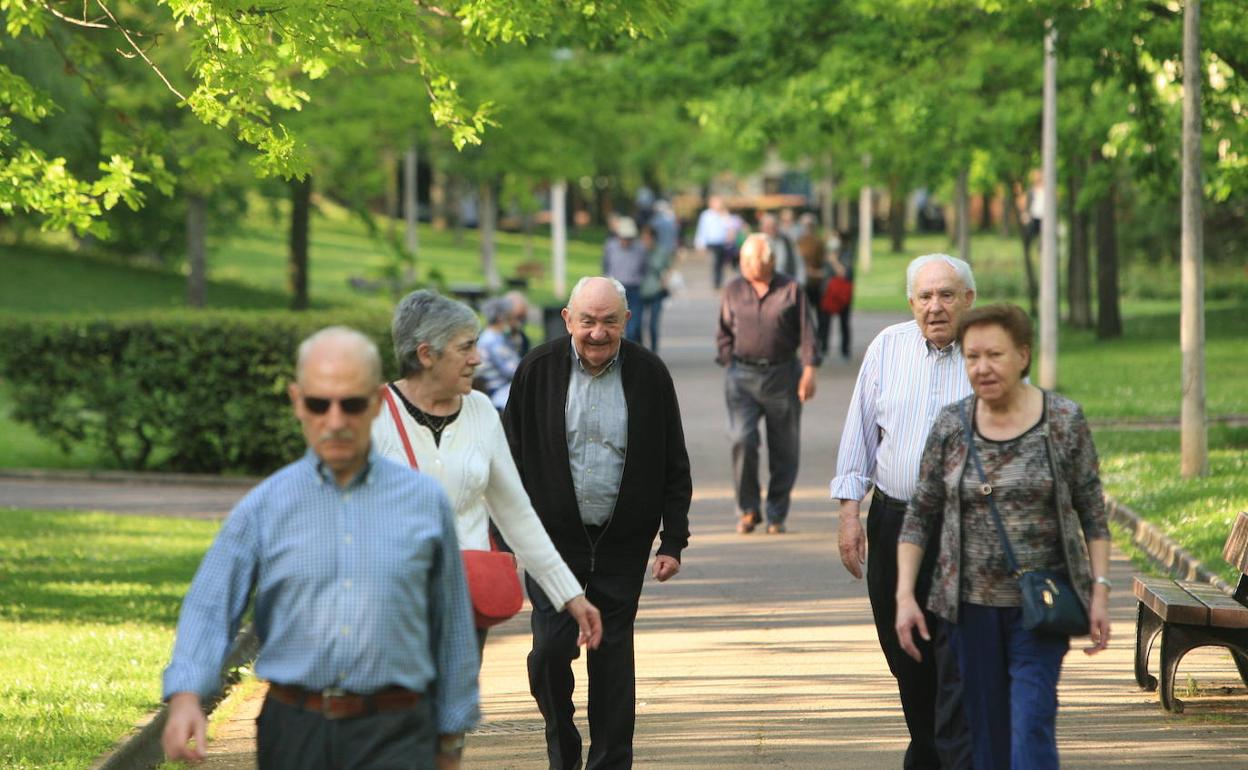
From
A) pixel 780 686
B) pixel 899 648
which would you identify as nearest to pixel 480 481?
pixel 899 648

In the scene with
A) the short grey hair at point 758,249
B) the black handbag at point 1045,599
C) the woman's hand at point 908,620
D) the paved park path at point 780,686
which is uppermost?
the short grey hair at point 758,249

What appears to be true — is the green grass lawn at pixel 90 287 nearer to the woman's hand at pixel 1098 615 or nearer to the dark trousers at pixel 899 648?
the dark trousers at pixel 899 648

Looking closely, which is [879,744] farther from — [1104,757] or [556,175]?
[556,175]

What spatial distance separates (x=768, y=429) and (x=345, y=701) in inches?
382

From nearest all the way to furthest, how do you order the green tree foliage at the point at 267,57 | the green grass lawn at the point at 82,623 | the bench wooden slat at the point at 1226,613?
1. the green grass lawn at the point at 82,623
2. the bench wooden slat at the point at 1226,613
3. the green tree foliage at the point at 267,57

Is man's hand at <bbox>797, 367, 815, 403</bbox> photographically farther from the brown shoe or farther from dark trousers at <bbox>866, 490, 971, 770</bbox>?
dark trousers at <bbox>866, 490, 971, 770</bbox>

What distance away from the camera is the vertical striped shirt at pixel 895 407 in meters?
6.44

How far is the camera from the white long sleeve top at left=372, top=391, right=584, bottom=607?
18.0 ft

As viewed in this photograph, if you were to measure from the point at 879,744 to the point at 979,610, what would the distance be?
2251 millimetres

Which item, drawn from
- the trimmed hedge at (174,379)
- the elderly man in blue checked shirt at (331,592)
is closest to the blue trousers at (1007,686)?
the elderly man in blue checked shirt at (331,592)

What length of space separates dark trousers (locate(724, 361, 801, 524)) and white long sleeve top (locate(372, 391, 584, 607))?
801cm

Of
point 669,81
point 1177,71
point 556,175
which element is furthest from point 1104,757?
point 556,175

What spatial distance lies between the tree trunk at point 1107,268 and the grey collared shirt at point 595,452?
77.6ft

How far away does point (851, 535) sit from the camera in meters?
6.58
